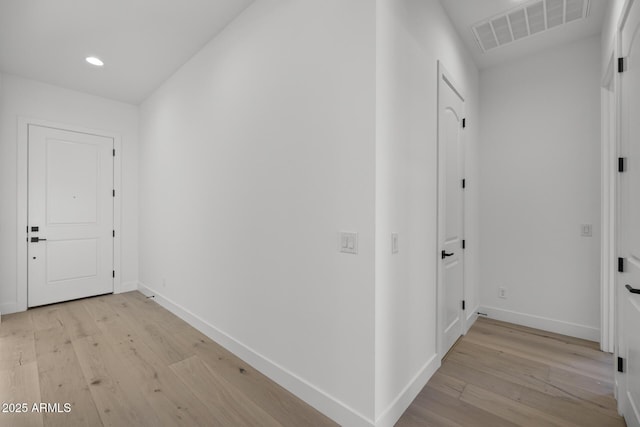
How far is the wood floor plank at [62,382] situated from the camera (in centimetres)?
177

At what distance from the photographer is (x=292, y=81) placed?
200 centimetres

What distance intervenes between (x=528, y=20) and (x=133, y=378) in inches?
176

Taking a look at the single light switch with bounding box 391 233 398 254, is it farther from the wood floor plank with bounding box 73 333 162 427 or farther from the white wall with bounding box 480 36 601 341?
the white wall with bounding box 480 36 601 341

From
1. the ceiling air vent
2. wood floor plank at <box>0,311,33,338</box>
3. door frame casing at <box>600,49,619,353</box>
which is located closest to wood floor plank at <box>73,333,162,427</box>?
wood floor plank at <box>0,311,33,338</box>

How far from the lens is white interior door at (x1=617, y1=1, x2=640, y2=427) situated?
150 centimetres

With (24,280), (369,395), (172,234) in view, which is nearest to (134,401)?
(369,395)

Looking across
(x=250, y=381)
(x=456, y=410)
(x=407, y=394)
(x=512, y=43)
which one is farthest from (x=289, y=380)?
(x=512, y=43)

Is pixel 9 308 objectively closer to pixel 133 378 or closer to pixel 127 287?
pixel 127 287

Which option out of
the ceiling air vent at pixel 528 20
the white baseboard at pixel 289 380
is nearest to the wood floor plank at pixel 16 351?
the white baseboard at pixel 289 380

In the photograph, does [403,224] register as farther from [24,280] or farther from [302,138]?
[24,280]

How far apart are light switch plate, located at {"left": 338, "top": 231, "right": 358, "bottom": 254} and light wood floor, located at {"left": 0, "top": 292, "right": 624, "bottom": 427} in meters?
1.05

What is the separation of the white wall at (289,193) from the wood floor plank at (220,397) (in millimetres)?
276

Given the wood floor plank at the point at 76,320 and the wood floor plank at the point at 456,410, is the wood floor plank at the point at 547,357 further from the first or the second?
the wood floor plank at the point at 76,320

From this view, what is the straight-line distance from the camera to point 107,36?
281cm
